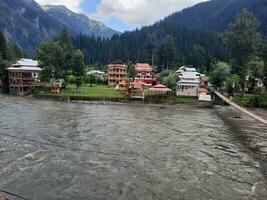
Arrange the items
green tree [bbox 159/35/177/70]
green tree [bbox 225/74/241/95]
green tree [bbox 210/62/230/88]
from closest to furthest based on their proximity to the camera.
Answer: green tree [bbox 225/74/241/95], green tree [bbox 210/62/230/88], green tree [bbox 159/35/177/70]

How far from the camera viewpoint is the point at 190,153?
25.3 metres

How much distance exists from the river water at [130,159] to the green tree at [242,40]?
47.6 meters

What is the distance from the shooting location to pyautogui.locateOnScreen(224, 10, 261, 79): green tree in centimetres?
8219

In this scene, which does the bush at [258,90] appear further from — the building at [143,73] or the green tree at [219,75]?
the building at [143,73]

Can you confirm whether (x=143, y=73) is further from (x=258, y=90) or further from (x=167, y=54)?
(x=258, y=90)

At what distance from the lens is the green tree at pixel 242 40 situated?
82188mm

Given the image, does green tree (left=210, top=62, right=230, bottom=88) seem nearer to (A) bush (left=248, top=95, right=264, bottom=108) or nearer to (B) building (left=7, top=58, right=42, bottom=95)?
(A) bush (left=248, top=95, right=264, bottom=108)

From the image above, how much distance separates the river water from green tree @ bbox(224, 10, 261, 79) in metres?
47.6

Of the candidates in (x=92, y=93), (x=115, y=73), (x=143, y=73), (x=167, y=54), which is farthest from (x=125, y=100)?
(x=167, y=54)

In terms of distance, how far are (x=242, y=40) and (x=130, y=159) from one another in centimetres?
6915

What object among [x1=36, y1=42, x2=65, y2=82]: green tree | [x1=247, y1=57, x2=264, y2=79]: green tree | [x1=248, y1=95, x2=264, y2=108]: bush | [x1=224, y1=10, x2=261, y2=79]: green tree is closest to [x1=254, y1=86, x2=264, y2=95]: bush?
[x1=247, y1=57, x2=264, y2=79]: green tree

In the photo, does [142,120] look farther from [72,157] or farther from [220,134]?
[72,157]

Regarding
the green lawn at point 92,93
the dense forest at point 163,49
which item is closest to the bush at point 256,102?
the green lawn at point 92,93

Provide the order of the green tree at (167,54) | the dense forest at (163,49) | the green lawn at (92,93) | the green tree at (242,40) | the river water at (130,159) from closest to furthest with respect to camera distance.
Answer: the river water at (130,159)
the green lawn at (92,93)
the green tree at (242,40)
the green tree at (167,54)
the dense forest at (163,49)
